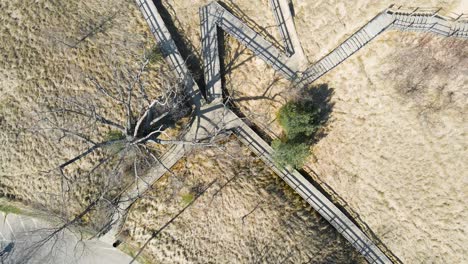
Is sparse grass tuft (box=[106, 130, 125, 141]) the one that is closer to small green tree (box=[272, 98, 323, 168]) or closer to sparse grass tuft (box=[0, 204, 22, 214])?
sparse grass tuft (box=[0, 204, 22, 214])

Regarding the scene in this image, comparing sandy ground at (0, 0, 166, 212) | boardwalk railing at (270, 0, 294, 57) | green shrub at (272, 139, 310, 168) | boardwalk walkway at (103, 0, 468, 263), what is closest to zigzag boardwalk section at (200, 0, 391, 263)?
boardwalk walkway at (103, 0, 468, 263)

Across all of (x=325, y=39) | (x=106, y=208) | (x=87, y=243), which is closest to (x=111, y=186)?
(x=106, y=208)

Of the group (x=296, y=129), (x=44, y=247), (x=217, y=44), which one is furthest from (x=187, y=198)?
(x=44, y=247)

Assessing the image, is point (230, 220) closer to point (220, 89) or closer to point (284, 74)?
point (220, 89)

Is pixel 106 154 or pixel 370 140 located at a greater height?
pixel 370 140

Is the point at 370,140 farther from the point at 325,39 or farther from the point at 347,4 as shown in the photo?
the point at 347,4

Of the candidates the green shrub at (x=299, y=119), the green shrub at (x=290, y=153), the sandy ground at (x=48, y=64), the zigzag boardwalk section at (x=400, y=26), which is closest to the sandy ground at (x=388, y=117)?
the zigzag boardwalk section at (x=400, y=26)
